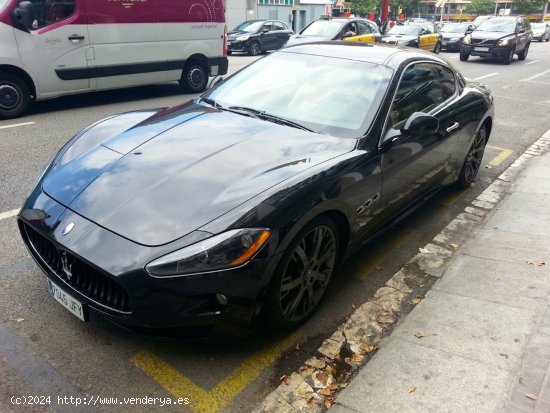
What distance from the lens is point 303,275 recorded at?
9.23 ft

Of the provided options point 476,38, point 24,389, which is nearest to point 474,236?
point 24,389

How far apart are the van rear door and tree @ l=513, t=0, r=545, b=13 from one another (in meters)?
90.9

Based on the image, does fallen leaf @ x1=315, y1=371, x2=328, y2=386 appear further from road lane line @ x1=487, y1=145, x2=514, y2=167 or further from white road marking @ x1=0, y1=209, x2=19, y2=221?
road lane line @ x1=487, y1=145, x2=514, y2=167

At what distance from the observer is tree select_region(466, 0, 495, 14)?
92625 mm

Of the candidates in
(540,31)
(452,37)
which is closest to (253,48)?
(452,37)

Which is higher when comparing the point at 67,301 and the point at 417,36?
the point at 67,301

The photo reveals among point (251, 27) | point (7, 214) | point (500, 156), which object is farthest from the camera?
point (251, 27)

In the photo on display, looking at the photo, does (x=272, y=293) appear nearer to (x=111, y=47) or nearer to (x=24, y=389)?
(x=24, y=389)

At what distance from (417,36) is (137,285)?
20.9 meters

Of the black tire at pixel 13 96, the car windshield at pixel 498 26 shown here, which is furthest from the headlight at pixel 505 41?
the black tire at pixel 13 96

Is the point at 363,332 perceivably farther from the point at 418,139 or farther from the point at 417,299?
the point at 418,139

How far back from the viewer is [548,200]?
5.29 meters

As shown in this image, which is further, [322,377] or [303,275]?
[303,275]

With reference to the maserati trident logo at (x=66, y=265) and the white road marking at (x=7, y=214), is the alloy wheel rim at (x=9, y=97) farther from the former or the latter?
the maserati trident logo at (x=66, y=265)
